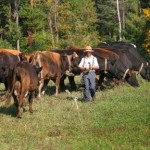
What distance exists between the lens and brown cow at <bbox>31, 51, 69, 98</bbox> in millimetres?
17828

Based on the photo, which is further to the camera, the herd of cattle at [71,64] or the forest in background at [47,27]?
the forest in background at [47,27]

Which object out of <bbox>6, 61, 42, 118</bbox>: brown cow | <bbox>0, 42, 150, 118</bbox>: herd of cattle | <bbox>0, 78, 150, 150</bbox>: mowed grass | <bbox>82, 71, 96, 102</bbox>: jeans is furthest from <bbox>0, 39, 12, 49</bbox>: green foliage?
<bbox>6, 61, 42, 118</bbox>: brown cow

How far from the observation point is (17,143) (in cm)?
1066

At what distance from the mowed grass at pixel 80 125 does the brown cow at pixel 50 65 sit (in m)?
1.25

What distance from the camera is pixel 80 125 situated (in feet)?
40.5

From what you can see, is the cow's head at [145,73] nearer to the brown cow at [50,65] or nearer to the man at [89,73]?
the brown cow at [50,65]

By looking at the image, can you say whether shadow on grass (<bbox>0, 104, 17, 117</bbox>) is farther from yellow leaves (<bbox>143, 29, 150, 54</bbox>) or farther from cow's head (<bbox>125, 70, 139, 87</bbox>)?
yellow leaves (<bbox>143, 29, 150, 54</bbox>)

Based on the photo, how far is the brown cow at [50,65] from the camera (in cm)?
1783

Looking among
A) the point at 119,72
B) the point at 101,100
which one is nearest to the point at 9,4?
the point at 119,72

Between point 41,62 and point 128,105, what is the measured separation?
411 cm

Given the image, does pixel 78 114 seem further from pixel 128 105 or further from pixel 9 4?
pixel 9 4

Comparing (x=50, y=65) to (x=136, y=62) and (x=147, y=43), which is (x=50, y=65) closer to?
(x=136, y=62)

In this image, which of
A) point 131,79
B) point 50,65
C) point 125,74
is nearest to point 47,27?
point 131,79

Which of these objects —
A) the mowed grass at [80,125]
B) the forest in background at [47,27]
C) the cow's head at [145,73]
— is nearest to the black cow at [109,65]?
the cow's head at [145,73]
